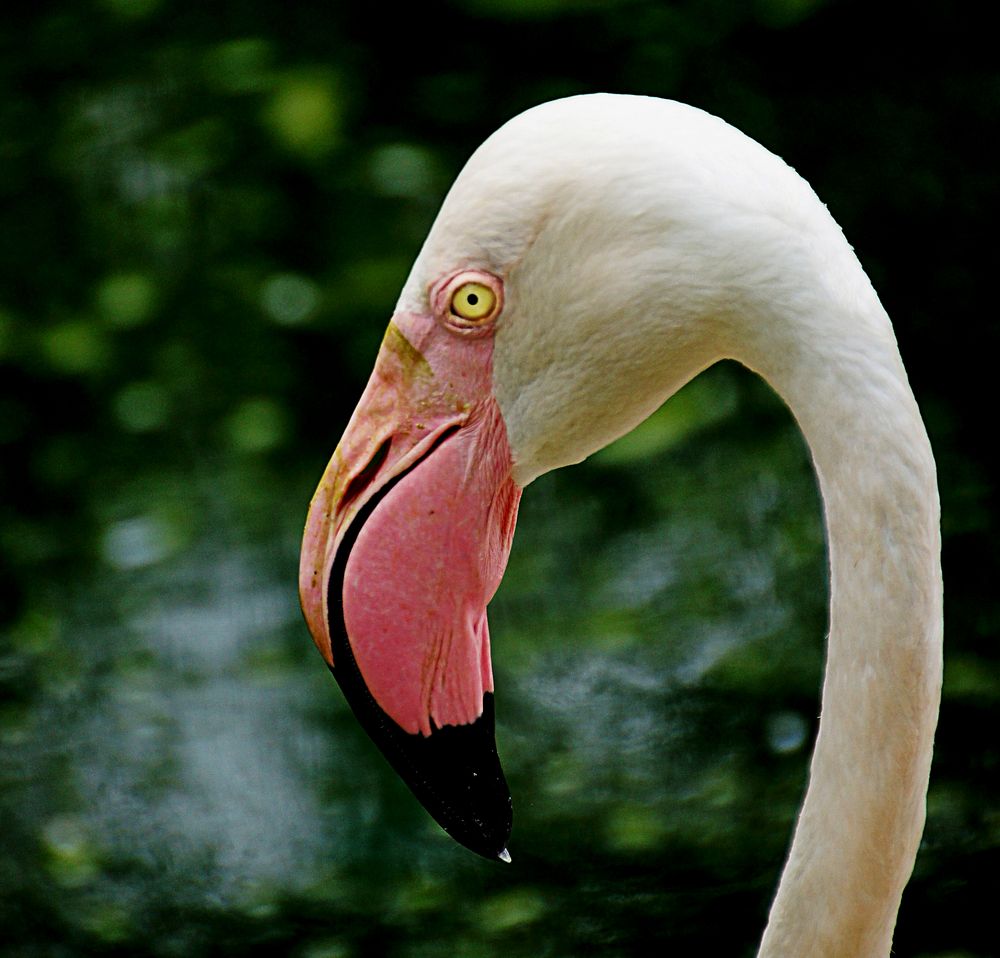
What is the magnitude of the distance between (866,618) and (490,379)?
346mm

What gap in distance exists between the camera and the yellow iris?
3.69ft

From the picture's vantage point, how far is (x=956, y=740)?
2.50 m

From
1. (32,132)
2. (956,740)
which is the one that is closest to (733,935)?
(956,740)

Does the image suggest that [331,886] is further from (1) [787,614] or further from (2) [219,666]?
(1) [787,614]

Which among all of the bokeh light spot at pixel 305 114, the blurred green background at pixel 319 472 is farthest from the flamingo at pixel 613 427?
the bokeh light spot at pixel 305 114

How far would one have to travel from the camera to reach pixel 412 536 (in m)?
1.20

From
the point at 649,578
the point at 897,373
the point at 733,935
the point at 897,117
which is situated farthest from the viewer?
the point at 897,117

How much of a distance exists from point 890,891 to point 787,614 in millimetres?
1553

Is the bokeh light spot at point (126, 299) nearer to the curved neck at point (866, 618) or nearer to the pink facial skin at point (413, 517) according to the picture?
the pink facial skin at point (413, 517)

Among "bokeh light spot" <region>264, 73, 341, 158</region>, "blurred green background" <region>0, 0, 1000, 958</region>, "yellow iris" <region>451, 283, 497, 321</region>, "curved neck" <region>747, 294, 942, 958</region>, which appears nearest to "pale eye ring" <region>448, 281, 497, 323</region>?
"yellow iris" <region>451, 283, 497, 321</region>

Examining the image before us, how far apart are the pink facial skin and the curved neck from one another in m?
0.25

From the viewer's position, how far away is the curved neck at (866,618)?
99 cm

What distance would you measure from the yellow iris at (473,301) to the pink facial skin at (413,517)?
40 millimetres

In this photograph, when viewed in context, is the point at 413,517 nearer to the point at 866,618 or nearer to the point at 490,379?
the point at 490,379
